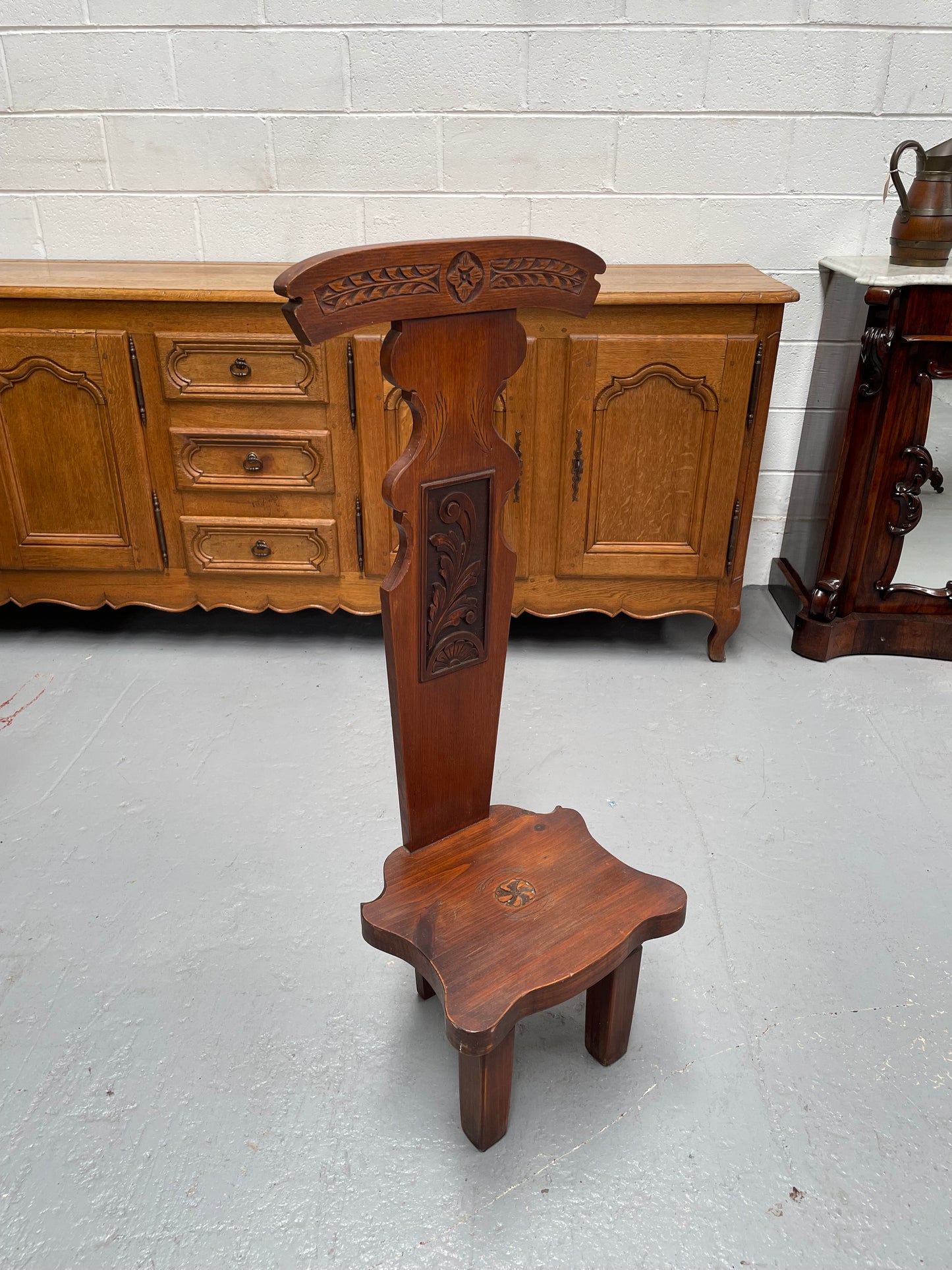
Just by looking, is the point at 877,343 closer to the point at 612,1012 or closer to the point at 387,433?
the point at 387,433

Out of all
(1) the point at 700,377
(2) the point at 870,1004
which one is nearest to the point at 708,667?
(1) the point at 700,377

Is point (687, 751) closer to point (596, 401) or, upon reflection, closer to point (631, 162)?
point (596, 401)

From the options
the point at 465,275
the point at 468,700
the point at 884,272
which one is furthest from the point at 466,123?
the point at 468,700

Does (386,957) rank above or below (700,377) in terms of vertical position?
below

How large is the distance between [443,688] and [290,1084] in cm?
65

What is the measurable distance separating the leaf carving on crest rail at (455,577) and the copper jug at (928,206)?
1.87 meters

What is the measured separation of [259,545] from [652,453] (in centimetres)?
110

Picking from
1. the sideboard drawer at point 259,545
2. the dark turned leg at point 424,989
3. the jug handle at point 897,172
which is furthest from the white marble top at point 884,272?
the dark turned leg at point 424,989

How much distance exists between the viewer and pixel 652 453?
2.38m

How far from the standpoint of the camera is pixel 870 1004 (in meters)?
1.52

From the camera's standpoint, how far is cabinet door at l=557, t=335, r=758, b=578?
89.4 inches

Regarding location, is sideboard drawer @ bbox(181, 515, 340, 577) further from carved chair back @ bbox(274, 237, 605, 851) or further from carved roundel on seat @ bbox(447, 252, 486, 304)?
carved roundel on seat @ bbox(447, 252, 486, 304)

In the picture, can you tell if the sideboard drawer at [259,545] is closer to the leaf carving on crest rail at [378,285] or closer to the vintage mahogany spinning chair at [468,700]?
the vintage mahogany spinning chair at [468,700]

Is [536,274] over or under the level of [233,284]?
→ over
